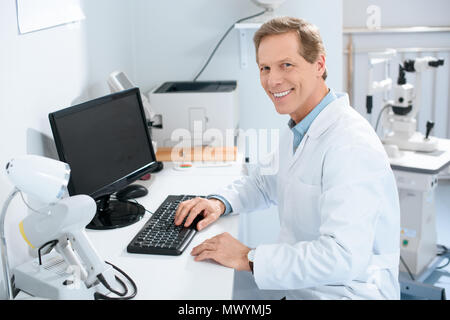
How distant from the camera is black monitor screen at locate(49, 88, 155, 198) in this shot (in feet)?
4.68

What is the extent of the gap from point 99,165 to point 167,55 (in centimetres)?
118

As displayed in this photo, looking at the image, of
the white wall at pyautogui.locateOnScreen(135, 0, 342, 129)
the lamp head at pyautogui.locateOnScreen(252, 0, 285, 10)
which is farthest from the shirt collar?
the white wall at pyautogui.locateOnScreen(135, 0, 342, 129)

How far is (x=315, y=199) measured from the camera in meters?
1.38

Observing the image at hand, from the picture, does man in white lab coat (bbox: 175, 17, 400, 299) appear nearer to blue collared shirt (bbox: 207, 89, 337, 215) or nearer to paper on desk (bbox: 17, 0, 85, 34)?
blue collared shirt (bbox: 207, 89, 337, 215)

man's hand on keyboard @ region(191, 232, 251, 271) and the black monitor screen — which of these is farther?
the black monitor screen

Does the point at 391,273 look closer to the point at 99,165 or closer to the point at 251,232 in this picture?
the point at 99,165

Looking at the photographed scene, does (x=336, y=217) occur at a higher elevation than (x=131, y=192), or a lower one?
higher

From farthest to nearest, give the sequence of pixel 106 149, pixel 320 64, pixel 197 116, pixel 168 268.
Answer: pixel 197 116 < pixel 106 149 < pixel 320 64 < pixel 168 268

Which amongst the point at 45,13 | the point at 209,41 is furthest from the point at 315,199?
the point at 209,41

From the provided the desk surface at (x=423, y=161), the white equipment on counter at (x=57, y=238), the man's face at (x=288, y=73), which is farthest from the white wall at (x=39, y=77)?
the desk surface at (x=423, y=161)

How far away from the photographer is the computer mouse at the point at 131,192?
1742 mm

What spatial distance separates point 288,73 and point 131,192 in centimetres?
68

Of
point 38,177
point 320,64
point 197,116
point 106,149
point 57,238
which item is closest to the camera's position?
point 38,177

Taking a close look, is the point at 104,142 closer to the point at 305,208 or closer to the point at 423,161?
the point at 305,208
